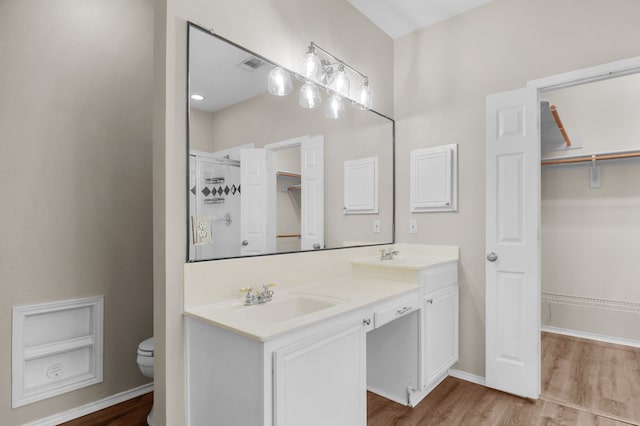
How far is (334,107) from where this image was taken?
2.38 meters

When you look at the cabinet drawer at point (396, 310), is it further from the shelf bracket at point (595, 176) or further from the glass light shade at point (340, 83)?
the shelf bracket at point (595, 176)

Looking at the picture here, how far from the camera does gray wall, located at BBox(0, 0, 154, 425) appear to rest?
187cm

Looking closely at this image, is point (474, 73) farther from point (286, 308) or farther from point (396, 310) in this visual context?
point (286, 308)

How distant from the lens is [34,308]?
193cm

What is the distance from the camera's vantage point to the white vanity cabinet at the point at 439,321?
2.28 m


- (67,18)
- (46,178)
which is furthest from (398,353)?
(67,18)

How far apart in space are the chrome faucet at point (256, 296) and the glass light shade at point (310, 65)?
1.31 meters

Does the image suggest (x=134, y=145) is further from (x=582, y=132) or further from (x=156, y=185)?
(x=582, y=132)

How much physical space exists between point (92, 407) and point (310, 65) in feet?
8.16

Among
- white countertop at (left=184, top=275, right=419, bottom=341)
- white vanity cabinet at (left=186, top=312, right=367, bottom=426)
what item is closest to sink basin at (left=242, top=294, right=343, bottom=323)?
white countertop at (left=184, top=275, right=419, bottom=341)

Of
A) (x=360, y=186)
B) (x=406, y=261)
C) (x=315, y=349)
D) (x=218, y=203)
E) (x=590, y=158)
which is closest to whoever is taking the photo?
(x=315, y=349)

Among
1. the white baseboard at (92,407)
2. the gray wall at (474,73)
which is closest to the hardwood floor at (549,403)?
the gray wall at (474,73)

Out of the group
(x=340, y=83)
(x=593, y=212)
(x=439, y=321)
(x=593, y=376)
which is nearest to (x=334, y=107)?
(x=340, y=83)

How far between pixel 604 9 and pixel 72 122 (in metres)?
3.39
